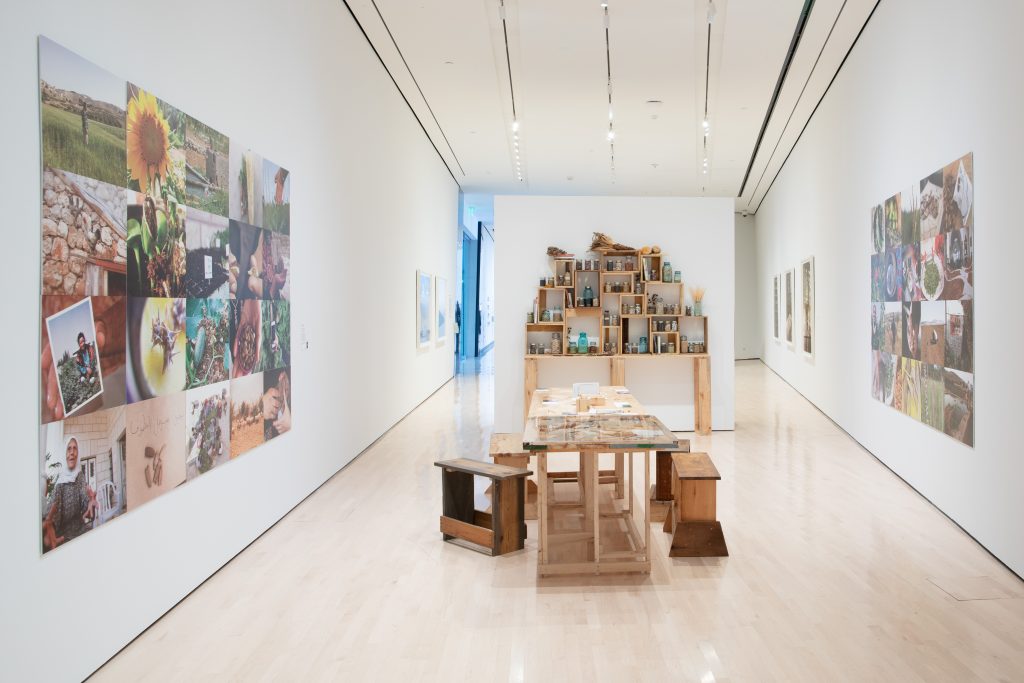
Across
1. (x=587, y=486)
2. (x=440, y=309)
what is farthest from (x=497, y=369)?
(x=440, y=309)

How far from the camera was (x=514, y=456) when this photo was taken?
515 cm

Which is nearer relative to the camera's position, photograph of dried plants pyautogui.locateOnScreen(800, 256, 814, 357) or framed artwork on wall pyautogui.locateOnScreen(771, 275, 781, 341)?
photograph of dried plants pyautogui.locateOnScreen(800, 256, 814, 357)

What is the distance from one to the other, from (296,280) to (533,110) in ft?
20.4

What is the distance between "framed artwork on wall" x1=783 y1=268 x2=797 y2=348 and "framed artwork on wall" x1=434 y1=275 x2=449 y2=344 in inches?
253

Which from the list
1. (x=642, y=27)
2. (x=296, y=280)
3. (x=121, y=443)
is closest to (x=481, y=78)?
(x=642, y=27)

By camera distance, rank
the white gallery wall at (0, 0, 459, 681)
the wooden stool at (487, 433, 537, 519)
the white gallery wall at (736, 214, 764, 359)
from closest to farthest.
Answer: the white gallery wall at (0, 0, 459, 681) → the wooden stool at (487, 433, 537, 519) → the white gallery wall at (736, 214, 764, 359)

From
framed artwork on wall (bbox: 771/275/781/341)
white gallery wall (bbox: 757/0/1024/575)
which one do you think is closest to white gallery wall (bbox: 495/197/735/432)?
white gallery wall (bbox: 757/0/1024/575)

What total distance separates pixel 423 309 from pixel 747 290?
1339 centimetres

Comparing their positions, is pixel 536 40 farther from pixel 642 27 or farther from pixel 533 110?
pixel 533 110

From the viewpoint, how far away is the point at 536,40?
8.09 metres

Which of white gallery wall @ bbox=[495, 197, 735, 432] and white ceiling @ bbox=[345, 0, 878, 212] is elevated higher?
white ceiling @ bbox=[345, 0, 878, 212]

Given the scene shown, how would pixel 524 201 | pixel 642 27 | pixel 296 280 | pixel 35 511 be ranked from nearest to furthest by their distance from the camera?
pixel 35 511
pixel 296 280
pixel 642 27
pixel 524 201

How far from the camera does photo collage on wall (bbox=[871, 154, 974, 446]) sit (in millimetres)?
4863

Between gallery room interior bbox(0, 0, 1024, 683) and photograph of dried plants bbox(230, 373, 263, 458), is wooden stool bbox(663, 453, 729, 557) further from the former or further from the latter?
photograph of dried plants bbox(230, 373, 263, 458)
